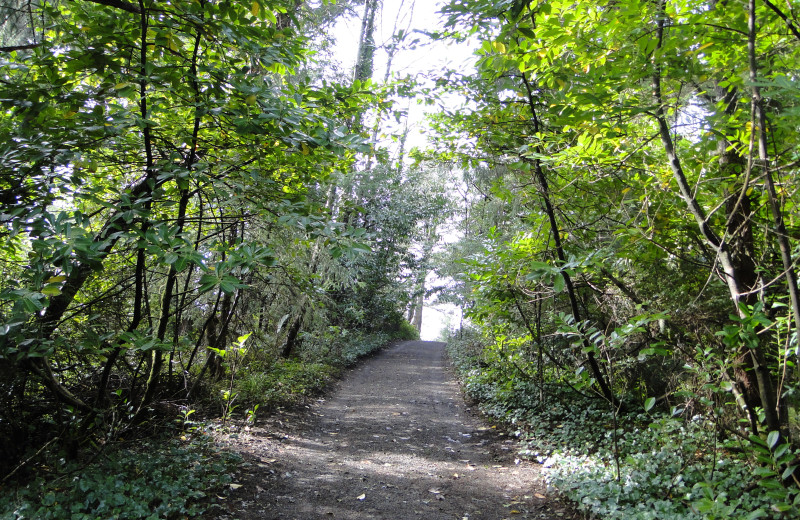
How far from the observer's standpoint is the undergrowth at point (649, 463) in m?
2.90

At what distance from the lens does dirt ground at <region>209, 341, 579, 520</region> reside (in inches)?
167

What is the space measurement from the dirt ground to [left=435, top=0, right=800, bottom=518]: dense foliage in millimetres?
706

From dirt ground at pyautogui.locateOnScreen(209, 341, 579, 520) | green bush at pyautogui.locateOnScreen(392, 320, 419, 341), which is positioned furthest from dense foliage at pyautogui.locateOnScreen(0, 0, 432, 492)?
green bush at pyautogui.locateOnScreen(392, 320, 419, 341)

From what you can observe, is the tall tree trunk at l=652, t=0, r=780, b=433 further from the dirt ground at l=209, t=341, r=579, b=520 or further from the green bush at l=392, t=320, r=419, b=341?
the green bush at l=392, t=320, r=419, b=341

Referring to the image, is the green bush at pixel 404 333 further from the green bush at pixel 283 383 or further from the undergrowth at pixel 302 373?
the green bush at pixel 283 383

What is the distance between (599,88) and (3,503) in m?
5.22

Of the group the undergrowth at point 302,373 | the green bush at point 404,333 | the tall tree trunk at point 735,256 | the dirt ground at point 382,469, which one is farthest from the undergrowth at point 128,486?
the green bush at point 404,333

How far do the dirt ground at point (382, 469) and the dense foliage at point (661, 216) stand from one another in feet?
2.32

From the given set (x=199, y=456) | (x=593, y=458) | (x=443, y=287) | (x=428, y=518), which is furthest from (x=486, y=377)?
(x=443, y=287)

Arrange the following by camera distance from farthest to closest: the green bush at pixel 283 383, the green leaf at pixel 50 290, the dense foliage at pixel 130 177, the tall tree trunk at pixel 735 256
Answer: the green bush at pixel 283 383 < the tall tree trunk at pixel 735 256 < the dense foliage at pixel 130 177 < the green leaf at pixel 50 290

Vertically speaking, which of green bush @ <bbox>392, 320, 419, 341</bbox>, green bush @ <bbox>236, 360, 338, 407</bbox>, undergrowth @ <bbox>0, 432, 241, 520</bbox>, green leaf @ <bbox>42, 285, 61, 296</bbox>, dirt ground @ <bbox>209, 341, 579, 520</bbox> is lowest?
dirt ground @ <bbox>209, 341, 579, 520</bbox>

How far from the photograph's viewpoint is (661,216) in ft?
14.3

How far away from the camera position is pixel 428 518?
4.15m

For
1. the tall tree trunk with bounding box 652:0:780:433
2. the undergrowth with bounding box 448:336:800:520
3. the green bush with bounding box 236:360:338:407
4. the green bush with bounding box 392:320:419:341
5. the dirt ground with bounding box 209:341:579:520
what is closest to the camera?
the undergrowth with bounding box 448:336:800:520
